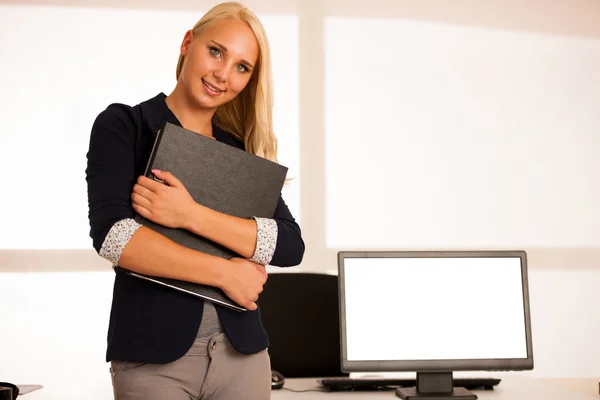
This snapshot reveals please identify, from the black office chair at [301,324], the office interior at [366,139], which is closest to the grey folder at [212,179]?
the black office chair at [301,324]

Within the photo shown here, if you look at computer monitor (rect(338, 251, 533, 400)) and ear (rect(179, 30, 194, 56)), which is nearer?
ear (rect(179, 30, 194, 56))

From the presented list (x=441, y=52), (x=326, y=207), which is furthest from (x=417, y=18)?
(x=326, y=207)

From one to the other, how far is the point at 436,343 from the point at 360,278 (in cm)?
31

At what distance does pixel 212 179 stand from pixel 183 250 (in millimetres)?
160

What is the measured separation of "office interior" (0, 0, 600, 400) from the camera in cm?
371

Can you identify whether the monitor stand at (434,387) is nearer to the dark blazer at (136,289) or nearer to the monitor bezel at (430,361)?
the monitor bezel at (430,361)

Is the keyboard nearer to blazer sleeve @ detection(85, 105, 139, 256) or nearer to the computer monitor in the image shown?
the computer monitor

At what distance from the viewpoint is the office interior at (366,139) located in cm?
371

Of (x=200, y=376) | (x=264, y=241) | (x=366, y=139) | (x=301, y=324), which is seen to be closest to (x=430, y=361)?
(x=301, y=324)

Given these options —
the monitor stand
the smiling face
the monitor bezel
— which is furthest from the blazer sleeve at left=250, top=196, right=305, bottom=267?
the monitor stand

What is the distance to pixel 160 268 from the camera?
1209 mm

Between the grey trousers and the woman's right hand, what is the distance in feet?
0.24

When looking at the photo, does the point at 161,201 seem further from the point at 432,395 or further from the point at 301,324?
the point at 301,324

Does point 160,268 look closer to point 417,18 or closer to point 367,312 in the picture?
point 367,312
